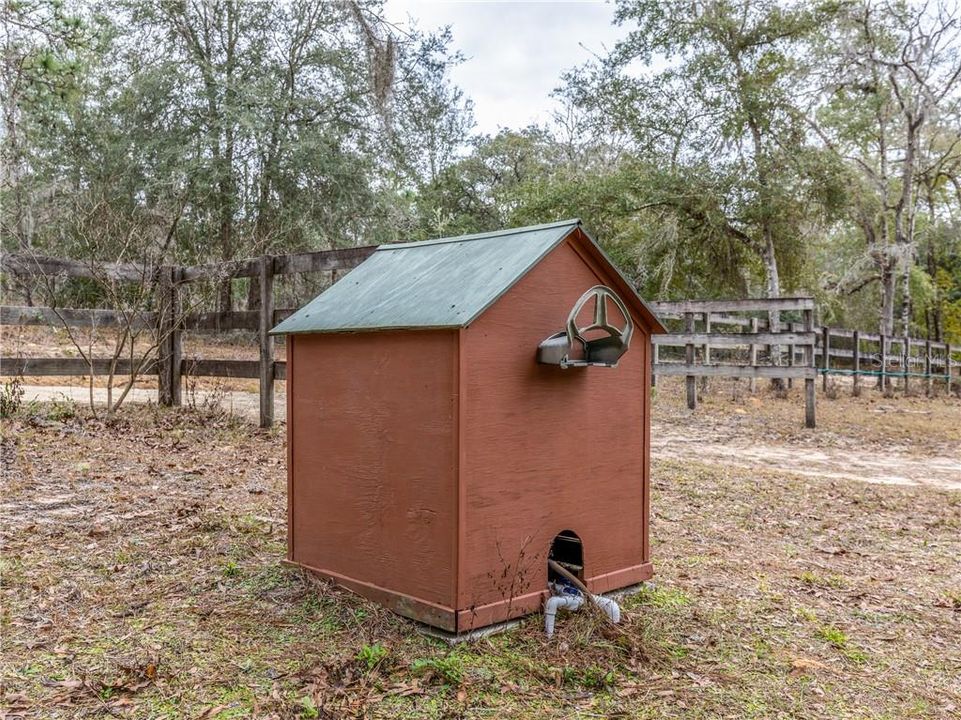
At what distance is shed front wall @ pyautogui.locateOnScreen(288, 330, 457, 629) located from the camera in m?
2.90

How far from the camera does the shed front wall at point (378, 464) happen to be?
114 inches

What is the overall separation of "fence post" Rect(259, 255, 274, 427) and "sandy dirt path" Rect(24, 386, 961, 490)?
0.29 meters

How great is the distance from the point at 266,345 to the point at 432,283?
5.10m

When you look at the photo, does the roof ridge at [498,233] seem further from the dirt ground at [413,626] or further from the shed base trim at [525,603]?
the dirt ground at [413,626]

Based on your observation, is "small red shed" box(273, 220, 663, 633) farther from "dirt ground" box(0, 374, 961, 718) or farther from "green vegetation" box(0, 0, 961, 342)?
"green vegetation" box(0, 0, 961, 342)

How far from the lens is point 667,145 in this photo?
51.5 ft

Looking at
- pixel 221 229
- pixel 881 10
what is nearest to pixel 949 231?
pixel 881 10

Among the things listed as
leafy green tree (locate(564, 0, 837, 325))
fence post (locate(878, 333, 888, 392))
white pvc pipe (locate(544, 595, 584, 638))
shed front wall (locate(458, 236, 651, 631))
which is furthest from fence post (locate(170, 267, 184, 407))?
fence post (locate(878, 333, 888, 392))

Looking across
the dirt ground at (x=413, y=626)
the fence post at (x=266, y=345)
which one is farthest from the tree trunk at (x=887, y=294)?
the fence post at (x=266, y=345)

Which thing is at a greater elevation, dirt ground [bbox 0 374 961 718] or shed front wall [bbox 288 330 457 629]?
shed front wall [bbox 288 330 457 629]

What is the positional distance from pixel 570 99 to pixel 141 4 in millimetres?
9944

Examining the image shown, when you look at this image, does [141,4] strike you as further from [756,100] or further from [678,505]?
[678,505]

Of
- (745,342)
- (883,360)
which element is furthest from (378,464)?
(883,360)

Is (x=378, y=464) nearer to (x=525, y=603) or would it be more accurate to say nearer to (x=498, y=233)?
(x=525, y=603)
